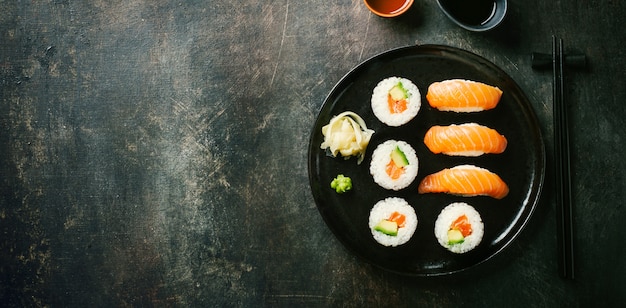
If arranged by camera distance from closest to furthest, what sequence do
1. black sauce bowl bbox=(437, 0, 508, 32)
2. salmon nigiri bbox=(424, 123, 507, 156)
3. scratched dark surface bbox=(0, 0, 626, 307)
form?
salmon nigiri bbox=(424, 123, 507, 156)
black sauce bowl bbox=(437, 0, 508, 32)
scratched dark surface bbox=(0, 0, 626, 307)

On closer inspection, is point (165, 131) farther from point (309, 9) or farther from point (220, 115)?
point (309, 9)

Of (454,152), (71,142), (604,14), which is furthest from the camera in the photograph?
(71,142)

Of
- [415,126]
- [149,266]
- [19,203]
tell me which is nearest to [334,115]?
[415,126]

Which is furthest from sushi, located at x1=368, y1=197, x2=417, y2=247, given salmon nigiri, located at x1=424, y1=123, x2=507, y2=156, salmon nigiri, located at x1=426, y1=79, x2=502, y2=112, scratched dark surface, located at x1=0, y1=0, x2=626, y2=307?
salmon nigiri, located at x1=426, y1=79, x2=502, y2=112

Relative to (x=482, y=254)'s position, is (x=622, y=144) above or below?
above

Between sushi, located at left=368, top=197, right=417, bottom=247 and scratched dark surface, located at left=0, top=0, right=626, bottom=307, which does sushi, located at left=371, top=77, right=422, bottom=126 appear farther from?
sushi, located at left=368, top=197, right=417, bottom=247

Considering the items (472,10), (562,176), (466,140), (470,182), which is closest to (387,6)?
(472,10)

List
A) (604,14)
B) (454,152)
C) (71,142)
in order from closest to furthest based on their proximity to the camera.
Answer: (454,152)
(604,14)
(71,142)
